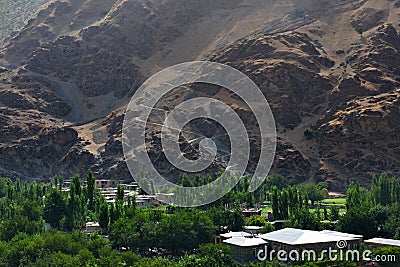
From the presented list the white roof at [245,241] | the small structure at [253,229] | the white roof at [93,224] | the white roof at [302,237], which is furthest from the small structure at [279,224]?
the white roof at [93,224]

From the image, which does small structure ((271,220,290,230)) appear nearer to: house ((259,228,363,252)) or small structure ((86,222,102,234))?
house ((259,228,363,252))

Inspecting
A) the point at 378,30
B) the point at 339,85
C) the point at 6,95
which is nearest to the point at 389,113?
the point at 339,85

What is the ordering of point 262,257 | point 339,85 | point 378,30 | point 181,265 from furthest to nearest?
point 378,30 < point 339,85 < point 262,257 < point 181,265

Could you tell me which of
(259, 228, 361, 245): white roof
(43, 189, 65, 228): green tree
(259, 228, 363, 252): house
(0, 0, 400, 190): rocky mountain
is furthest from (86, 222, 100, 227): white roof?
(0, 0, 400, 190): rocky mountain

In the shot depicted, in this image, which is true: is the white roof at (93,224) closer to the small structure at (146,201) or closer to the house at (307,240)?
the small structure at (146,201)

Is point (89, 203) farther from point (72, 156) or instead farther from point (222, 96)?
point (222, 96)

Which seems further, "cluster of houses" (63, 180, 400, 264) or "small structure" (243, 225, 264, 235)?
"small structure" (243, 225, 264, 235)
